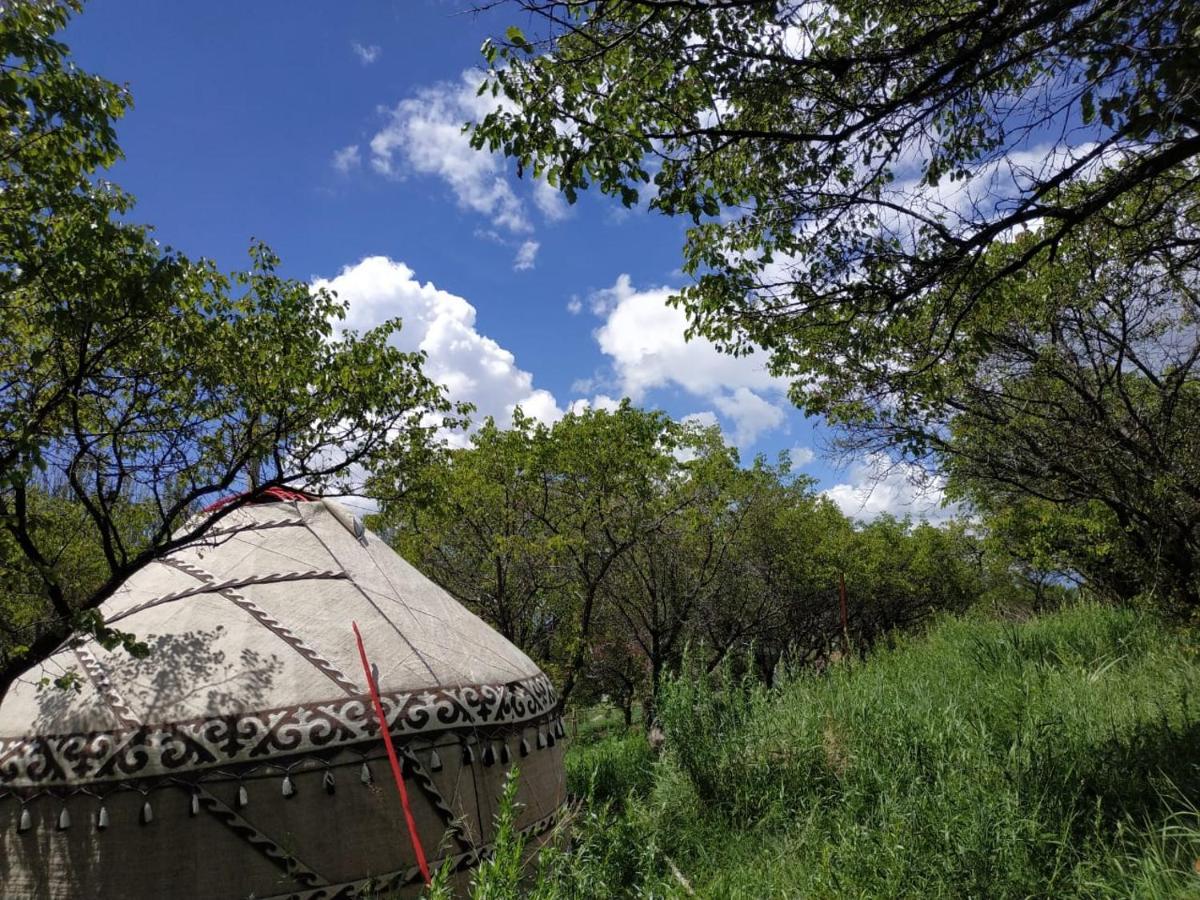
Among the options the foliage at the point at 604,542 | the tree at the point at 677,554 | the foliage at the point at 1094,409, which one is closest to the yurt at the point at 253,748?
the foliage at the point at 604,542

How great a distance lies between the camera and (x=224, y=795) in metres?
3.59

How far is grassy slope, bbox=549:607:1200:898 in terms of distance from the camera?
326 centimetres

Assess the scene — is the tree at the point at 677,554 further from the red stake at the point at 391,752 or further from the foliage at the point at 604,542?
the red stake at the point at 391,752

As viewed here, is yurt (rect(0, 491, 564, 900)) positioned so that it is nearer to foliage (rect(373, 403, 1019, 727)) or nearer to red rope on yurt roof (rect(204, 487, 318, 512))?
red rope on yurt roof (rect(204, 487, 318, 512))

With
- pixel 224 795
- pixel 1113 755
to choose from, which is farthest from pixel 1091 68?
pixel 224 795

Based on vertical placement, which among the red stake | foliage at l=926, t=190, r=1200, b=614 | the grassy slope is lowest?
the grassy slope

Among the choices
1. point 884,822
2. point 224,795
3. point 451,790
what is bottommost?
point 884,822

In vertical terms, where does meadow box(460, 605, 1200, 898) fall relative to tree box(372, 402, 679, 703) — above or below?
below

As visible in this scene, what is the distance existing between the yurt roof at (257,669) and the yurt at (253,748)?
0.01 metres

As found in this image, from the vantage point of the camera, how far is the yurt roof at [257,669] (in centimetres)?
366

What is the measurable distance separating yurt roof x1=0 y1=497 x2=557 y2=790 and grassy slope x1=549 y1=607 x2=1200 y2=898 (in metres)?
1.14

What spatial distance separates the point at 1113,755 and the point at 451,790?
3.68m

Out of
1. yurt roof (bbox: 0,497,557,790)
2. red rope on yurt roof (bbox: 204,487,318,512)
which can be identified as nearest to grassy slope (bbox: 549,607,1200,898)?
yurt roof (bbox: 0,497,557,790)

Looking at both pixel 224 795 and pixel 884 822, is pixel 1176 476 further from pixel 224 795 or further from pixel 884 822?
pixel 224 795
